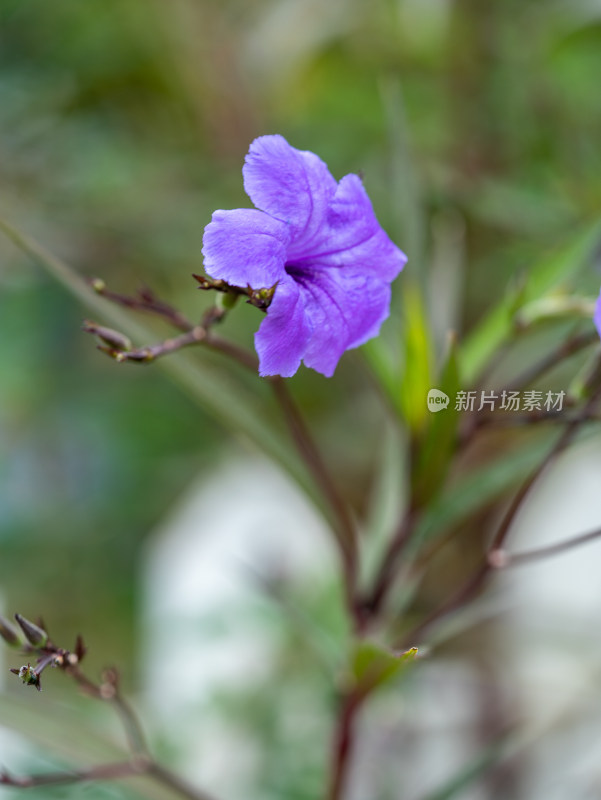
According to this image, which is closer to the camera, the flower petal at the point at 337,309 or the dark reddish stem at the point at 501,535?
the flower petal at the point at 337,309

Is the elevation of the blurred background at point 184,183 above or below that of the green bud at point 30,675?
below

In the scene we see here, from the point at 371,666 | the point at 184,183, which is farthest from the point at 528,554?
the point at 184,183

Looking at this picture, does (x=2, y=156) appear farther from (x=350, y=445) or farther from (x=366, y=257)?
(x=366, y=257)

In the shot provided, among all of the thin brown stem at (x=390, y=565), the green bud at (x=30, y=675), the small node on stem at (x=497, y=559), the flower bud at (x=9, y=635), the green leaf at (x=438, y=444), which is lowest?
the thin brown stem at (x=390, y=565)

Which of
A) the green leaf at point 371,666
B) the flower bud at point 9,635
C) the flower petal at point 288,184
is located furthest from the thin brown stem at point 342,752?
the flower petal at point 288,184

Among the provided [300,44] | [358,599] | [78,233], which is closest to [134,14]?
[300,44]

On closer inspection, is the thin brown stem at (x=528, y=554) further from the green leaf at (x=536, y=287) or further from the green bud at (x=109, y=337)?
the green bud at (x=109, y=337)
